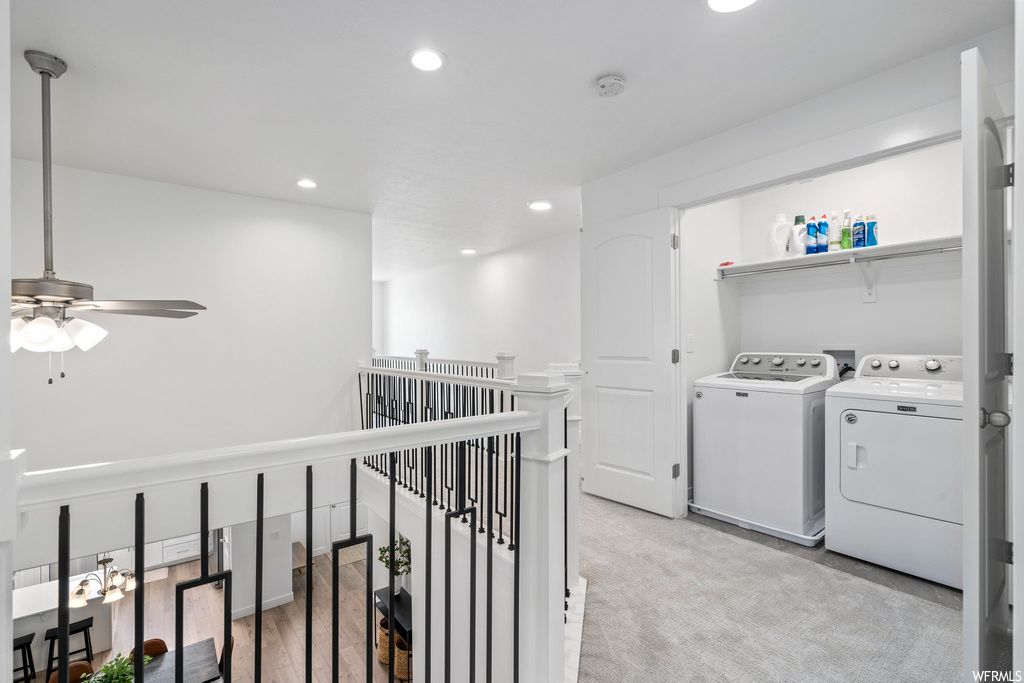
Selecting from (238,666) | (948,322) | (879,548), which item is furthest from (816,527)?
(238,666)

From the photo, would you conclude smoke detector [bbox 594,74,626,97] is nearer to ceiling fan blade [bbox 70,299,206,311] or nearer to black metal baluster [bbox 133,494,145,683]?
ceiling fan blade [bbox 70,299,206,311]

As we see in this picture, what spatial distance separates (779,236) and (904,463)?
1591mm

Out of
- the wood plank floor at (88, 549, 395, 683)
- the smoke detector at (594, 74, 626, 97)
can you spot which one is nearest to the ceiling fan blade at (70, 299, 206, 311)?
the smoke detector at (594, 74, 626, 97)

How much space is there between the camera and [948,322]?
2.66 metres

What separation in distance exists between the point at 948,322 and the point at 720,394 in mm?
1259

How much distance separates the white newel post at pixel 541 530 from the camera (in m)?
1.38

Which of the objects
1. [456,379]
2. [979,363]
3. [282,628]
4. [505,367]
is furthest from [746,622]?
[282,628]

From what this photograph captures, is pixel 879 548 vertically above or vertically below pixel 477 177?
below

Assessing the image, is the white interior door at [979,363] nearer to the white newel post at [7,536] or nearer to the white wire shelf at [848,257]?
the white wire shelf at [848,257]

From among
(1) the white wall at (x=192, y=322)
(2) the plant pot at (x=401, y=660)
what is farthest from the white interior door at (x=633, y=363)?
(1) the white wall at (x=192, y=322)

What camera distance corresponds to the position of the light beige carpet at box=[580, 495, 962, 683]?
5.44 ft

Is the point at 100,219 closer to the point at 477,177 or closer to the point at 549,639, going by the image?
the point at 477,177

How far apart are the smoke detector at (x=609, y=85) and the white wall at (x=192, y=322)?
288cm

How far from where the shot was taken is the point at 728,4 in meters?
1.69
